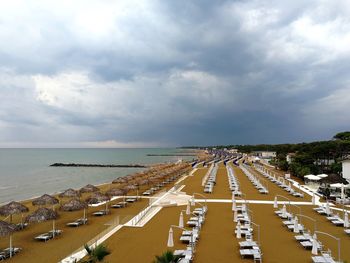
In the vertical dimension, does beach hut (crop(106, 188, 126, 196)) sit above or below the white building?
below

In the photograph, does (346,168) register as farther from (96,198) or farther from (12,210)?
(12,210)

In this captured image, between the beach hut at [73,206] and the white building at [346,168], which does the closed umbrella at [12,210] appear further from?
the white building at [346,168]

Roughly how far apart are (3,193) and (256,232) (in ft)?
127

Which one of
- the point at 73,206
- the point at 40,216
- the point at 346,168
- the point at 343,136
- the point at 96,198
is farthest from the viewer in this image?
the point at 343,136

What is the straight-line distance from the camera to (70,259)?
1308 centimetres

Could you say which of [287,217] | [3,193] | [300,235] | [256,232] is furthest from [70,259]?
[3,193]

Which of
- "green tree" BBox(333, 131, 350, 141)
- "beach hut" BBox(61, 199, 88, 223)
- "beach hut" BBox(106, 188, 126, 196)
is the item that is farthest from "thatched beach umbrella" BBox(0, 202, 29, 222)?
"green tree" BBox(333, 131, 350, 141)

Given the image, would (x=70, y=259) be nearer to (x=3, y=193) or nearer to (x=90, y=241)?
(x=90, y=241)

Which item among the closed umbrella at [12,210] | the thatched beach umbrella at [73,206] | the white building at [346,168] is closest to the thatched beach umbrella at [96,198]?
the thatched beach umbrella at [73,206]

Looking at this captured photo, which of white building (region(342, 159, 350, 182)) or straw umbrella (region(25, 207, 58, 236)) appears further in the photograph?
white building (region(342, 159, 350, 182))

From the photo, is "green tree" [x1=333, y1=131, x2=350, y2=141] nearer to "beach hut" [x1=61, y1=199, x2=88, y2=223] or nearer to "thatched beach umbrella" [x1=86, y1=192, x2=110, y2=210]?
"thatched beach umbrella" [x1=86, y1=192, x2=110, y2=210]

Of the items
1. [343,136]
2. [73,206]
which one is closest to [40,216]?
[73,206]

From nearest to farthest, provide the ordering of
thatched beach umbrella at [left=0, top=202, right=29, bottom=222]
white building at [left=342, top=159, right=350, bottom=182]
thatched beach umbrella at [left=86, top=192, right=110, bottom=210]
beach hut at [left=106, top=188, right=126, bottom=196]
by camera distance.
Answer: thatched beach umbrella at [left=0, top=202, right=29, bottom=222] → thatched beach umbrella at [left=86, top=192, right=110, bottom=210] → beach hut at [left=106, top=188, right=126, bottom=196] → white building at [left=342, top=159, right=350, bottom=182]

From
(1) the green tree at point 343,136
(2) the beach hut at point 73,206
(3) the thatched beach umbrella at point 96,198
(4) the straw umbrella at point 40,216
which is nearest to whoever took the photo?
(4) the straw umbrella at point 40,216
